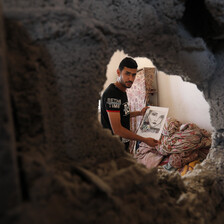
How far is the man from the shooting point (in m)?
1.41

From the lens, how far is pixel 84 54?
2.46 feet

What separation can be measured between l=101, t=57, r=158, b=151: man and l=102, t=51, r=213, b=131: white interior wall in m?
1.50

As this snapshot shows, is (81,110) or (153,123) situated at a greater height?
(81,110)

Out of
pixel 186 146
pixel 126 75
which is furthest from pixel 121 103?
pixel 186 146

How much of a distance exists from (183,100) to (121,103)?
1.67 metres

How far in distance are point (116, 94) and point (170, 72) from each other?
20.0 inches

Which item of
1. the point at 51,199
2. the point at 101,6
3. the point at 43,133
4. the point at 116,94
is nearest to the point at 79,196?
the point at 51,199

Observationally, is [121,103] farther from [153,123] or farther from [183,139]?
[183,139]

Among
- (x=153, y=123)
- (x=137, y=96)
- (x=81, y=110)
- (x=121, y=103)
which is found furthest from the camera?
(x=137, y=96)

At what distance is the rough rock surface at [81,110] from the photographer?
1.81ft

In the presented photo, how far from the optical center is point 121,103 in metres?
1.58

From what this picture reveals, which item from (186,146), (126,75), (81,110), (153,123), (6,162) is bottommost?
(186,146)

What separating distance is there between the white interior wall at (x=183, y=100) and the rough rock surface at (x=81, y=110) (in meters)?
1.75

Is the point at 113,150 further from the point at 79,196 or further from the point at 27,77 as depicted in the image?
the point at 27,77
